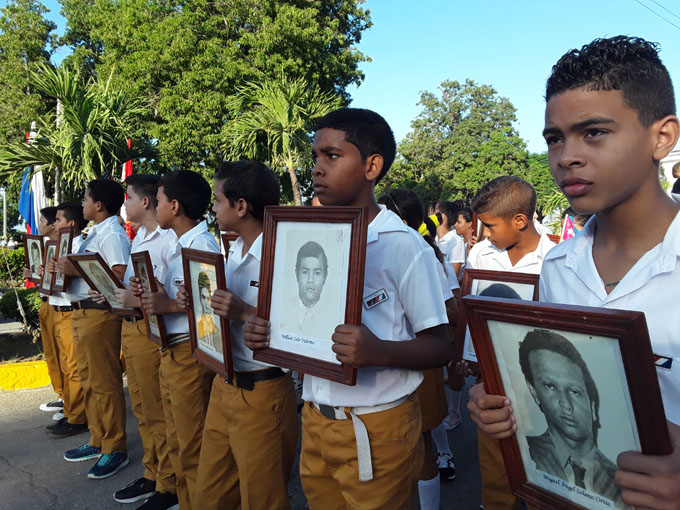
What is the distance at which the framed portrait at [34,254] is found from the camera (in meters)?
5.35

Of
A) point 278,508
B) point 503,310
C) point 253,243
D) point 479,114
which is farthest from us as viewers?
point 479,114

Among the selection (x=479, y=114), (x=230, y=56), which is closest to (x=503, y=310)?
(x=230, y=56)

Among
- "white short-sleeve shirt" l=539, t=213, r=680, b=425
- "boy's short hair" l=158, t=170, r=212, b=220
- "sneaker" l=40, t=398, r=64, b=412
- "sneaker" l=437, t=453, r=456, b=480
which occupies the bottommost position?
"sneaker" l=40, t=398, r=64, b=412

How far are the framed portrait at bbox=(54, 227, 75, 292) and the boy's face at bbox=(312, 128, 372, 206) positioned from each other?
312 cm

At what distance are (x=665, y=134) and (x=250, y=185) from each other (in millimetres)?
2079

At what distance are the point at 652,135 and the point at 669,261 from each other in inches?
11.9

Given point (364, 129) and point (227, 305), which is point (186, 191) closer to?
point (227, 305)

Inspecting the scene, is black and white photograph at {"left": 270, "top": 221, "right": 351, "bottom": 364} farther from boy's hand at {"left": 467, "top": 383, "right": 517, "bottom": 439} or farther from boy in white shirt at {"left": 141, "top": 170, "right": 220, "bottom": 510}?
boy in white shirt at {"left": 141, "top": 170, "right": 220, "bottom": 510}

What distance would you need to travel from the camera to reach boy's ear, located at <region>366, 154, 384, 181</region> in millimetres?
2176

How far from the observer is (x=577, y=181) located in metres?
1.23

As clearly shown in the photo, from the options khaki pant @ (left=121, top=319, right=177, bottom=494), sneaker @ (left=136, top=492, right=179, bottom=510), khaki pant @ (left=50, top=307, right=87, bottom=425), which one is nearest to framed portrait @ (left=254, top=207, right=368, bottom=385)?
khaki pant @ (left=121, top=319, right=177, bottom=494)

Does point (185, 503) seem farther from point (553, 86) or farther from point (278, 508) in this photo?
point (553, 86)

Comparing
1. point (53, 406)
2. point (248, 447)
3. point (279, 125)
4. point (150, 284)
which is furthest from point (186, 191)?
point (279, 125)

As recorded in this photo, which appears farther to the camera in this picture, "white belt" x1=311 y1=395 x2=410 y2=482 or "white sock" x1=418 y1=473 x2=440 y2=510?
"white sock" x1=418 y1=473 x2=440 y2=510
